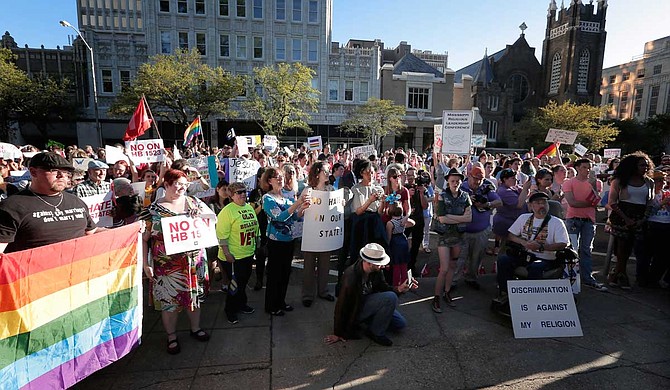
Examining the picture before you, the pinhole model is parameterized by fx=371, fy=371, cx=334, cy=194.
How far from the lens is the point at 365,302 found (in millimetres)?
4152

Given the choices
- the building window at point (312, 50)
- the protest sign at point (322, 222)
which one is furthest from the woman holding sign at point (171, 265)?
the building window at point (312, 50)

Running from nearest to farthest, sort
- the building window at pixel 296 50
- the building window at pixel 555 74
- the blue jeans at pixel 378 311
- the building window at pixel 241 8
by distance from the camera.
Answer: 1. the blue jeans at pixel 378 311
2. the building window at pixel 241 8
3. the building window at pixel 296 50
4. the building window at pixel 555 74

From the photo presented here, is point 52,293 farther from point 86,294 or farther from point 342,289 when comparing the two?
point 342,289

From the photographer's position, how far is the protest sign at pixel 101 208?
4881mm

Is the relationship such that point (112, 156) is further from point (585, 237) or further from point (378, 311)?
point (585, 237)

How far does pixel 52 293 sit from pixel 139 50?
35.6 metres

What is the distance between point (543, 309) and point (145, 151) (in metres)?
7.39

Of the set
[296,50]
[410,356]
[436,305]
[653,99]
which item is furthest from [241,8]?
[653,99]

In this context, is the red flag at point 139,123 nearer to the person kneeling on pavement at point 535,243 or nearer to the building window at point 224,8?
the person kneeling on pavement at point 535,243

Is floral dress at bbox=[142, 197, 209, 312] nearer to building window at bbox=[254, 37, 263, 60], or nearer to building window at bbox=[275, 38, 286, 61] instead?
building window at bbox=[254, 37, 263, 60]

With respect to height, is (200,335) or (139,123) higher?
(139,123)

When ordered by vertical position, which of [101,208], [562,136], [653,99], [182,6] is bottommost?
[101,208]

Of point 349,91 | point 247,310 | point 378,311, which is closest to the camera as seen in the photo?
point 378,311

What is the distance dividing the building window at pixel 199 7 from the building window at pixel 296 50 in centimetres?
832
